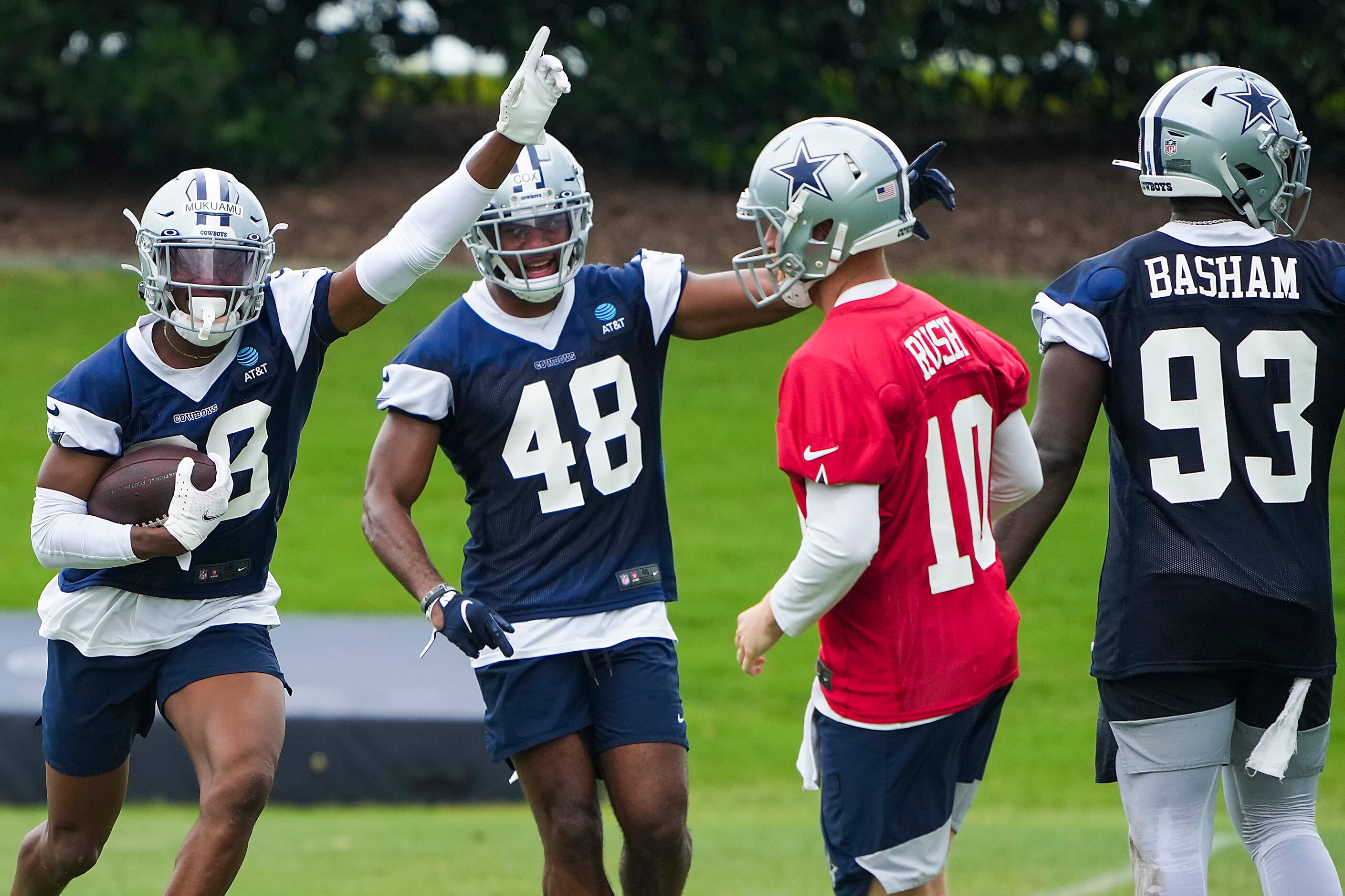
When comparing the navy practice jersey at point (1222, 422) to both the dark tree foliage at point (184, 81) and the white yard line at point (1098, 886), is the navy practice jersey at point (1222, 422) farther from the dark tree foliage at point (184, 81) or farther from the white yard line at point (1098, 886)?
the dark tree foliage at point (184, 81)

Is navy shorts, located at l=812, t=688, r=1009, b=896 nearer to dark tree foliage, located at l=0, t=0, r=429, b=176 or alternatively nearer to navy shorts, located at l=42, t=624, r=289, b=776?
navy shorts, located at l=42, t=624, r=289, b=776

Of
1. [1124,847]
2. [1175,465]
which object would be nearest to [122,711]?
[1175,465]

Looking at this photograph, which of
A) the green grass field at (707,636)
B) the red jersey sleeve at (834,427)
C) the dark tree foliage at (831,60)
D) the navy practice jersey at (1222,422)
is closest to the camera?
the red jersey sleeve at (834,427)

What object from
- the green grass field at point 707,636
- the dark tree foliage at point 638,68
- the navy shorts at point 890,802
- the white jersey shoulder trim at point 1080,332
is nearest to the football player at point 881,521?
Answer: the navy shorts at point 890,802

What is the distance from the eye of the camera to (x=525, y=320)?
161 inches

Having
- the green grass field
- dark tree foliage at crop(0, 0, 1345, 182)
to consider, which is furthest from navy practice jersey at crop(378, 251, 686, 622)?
dark tree foliage at crop(0, 0, 1345, 182)

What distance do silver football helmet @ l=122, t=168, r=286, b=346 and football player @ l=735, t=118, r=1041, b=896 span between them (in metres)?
1.47

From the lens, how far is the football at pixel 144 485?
3944mm

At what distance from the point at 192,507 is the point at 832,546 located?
1.70m

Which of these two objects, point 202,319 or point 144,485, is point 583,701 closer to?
point 144,485

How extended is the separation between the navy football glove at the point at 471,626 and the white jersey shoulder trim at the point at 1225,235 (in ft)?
5.59

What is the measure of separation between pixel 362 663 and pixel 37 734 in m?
1.40

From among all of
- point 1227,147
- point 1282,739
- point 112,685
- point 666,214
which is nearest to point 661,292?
point 1227,147

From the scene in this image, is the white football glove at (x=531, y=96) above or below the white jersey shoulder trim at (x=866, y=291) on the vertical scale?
above
